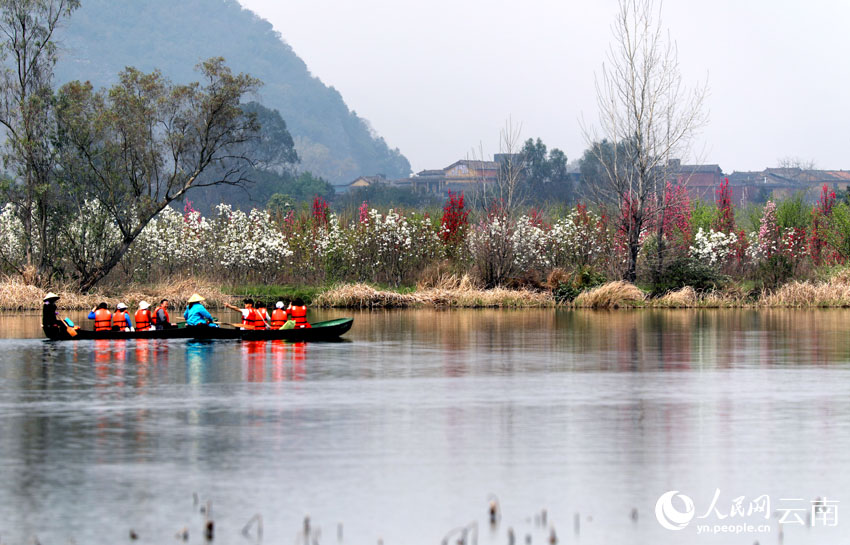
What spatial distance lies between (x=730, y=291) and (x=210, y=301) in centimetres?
2034

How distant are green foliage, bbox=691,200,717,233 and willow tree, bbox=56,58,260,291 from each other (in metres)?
21.5

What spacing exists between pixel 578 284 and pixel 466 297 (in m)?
4.67

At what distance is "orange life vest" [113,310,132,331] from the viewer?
2914 centimetres

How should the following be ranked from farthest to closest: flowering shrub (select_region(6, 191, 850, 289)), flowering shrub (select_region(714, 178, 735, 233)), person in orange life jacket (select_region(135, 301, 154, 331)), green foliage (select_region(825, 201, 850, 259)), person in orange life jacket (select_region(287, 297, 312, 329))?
1. flowering shrub (select_region(714, 178, 735, 233))
2. green foliage (select_region(825, 201, 850, 259))
3. flowering shrub (select_region(6, 191, 850, 289))
4. person in orange life jacket (select_region(135, 301, 154, 331))
5. person in orange life jacket (select_region(287, 297, 312, 329))

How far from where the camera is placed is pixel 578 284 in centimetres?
4400

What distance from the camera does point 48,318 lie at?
91.4ft

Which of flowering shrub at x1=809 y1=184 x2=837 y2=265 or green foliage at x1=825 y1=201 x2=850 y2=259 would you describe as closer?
green foliage at x1=825 y1=201 x2=850 y2=259

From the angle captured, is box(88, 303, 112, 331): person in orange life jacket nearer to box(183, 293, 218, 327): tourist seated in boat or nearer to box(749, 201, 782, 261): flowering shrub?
box(183, 293, 218, 327): tourist seated in boat

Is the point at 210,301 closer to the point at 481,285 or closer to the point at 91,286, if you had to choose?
the point at 91,286

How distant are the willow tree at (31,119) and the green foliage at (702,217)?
28.6 metres

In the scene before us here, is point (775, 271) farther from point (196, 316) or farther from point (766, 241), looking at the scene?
point (196, 316)

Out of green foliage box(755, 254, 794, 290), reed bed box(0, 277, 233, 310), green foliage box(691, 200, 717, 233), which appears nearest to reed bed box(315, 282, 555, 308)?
reed bed box(0, 277, 233, 310)

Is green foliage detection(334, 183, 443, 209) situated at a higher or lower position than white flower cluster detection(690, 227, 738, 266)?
higher

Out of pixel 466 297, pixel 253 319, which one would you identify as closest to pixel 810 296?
pixel 466 297
